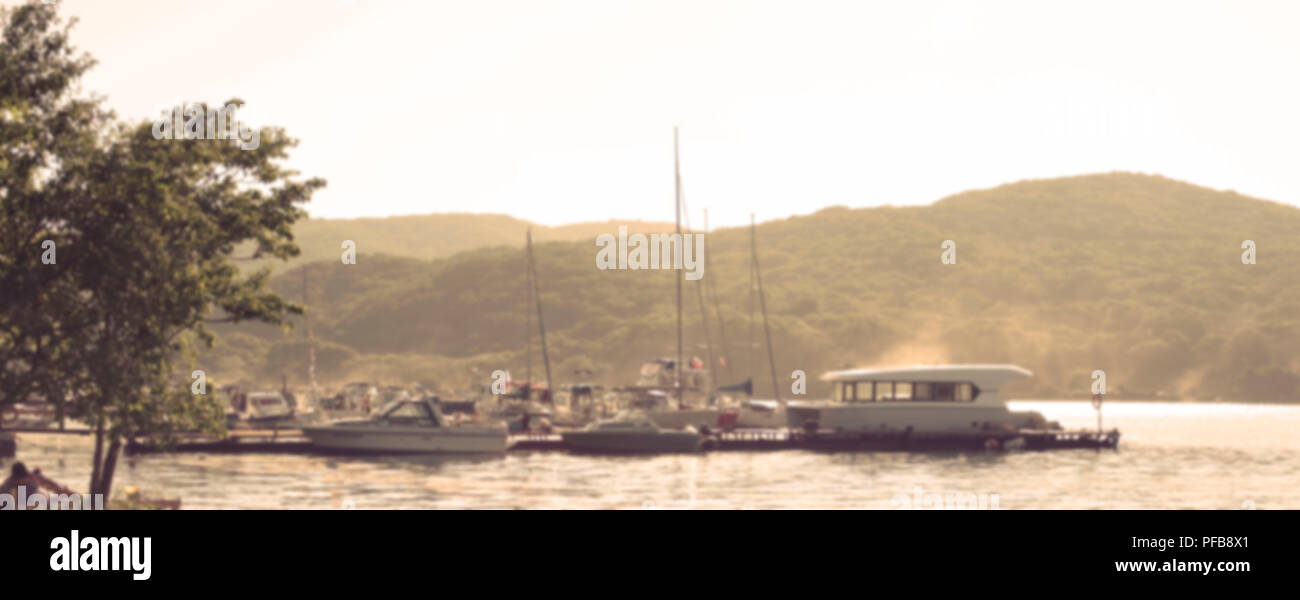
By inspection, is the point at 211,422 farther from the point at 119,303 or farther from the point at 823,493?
the point at 823,493

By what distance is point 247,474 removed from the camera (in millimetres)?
66750

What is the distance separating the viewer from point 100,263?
95.1ft

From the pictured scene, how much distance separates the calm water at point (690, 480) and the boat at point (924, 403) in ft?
8.04

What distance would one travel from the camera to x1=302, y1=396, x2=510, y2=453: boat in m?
76.8

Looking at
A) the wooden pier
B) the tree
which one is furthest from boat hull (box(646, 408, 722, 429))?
the tree

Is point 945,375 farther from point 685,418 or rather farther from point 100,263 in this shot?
point 100,263

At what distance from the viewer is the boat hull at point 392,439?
76.8 m

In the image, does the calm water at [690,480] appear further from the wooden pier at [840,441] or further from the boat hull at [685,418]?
the boat hull at [685,418]

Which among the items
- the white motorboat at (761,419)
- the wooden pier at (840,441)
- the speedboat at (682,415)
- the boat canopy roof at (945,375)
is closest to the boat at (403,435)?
the wooden pier at (840,441)

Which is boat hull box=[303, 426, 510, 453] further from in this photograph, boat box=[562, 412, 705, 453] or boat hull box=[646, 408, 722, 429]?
boat hull box=[646, 408, 722, 429]

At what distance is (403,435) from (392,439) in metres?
0.69

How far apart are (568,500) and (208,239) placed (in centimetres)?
2720
